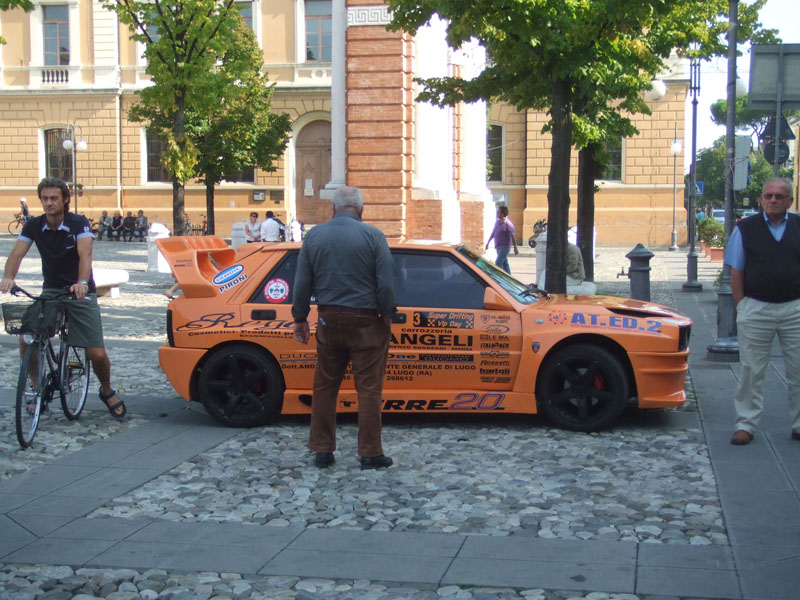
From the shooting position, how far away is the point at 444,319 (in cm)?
782

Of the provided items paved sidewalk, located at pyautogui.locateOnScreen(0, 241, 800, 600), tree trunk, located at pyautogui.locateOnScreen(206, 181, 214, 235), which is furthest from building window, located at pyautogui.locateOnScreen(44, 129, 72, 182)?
paved sidewalk, located at pyautogui.locateOnScreen(0, 241, 800, 600)

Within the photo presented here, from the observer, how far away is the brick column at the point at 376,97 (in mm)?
21406

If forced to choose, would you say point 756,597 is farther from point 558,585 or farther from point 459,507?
point 459,507

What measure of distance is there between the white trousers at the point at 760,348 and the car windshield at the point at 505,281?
1681 mm

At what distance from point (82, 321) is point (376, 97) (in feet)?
47.6

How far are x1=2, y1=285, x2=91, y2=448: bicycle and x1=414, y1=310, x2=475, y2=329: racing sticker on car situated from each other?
2678 millimetres

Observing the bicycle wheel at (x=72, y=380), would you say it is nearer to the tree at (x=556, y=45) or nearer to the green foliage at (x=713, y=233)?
the tree at (x=556, y=45)

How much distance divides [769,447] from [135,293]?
1591cm

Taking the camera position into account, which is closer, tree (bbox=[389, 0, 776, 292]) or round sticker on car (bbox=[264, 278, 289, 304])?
round sticker on car (bbox=[264, 278, 289, 304])

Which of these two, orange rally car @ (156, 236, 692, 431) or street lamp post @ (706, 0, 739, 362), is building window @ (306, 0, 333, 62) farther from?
orange rally car @ (156, 236, 692, 431)

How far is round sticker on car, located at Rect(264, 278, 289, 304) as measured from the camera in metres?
8.10

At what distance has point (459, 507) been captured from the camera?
5.77 metres

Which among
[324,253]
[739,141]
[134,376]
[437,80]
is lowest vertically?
[134,376]

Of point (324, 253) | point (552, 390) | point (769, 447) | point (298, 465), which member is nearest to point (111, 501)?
point (298, 465)
